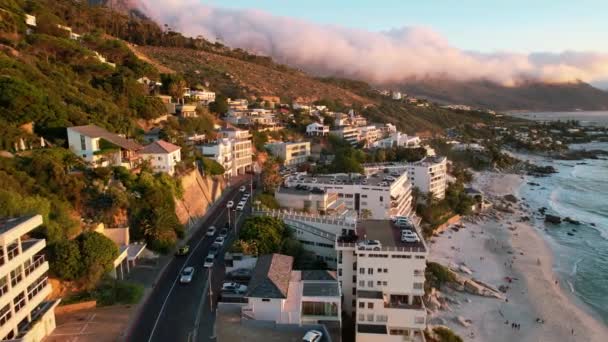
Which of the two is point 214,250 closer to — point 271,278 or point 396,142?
point 271,278

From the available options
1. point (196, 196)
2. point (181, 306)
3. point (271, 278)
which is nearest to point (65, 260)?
point (181, 306)

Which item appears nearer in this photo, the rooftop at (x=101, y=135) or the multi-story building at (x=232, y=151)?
the rooftop at (x=101, y=135)

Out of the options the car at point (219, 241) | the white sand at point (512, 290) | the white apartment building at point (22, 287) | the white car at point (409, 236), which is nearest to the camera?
the white apartment building at point (22, 287)

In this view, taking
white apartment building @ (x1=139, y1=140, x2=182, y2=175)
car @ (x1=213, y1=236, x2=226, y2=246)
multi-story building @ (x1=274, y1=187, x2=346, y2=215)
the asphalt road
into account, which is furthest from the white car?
white apartment building @ (x1=139, y1=140, x2=182, y2=175)

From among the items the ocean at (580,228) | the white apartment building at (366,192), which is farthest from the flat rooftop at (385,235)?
the ocean at (580,228)

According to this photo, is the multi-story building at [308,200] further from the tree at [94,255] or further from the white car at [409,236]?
the tree at [94,255]

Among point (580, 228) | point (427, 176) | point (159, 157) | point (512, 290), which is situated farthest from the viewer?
point (427, 176)
